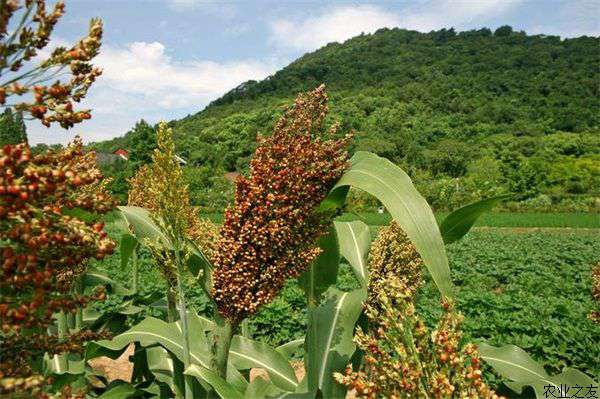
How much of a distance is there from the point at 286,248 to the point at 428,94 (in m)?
97.8

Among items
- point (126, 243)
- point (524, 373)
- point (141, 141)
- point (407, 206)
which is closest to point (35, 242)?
point (407, 206)

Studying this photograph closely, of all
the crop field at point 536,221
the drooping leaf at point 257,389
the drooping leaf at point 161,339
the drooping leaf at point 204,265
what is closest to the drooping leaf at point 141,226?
the drooping leaf at point 204,265

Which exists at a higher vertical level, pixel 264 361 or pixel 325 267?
pixel 325 267

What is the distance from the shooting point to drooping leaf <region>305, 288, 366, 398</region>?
2.40 m

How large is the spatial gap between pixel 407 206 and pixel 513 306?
26.3 ft

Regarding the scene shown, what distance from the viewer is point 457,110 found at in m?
87.1

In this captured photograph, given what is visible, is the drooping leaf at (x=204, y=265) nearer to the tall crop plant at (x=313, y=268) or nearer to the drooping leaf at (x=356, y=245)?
the tall crop plant at (x=313, y=268)

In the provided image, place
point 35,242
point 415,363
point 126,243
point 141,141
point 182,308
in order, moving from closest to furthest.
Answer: point 35,242, point 415,363, point 182,308, point 126,243, point 141,141

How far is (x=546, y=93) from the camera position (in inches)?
3440

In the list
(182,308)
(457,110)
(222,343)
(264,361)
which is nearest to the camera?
(182,308)

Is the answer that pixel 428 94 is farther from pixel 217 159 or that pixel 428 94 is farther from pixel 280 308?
pixel 280 308

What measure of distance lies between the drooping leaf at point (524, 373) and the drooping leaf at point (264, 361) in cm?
118

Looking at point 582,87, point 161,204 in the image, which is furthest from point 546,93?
point 161,204

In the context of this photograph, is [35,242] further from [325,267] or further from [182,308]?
[325,267]
